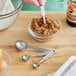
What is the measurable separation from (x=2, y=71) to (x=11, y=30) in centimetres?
26

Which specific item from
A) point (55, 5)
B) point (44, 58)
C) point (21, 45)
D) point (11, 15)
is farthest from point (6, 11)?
point (55, 5)

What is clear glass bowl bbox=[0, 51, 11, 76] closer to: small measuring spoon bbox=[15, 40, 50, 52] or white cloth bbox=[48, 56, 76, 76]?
small measuring spoon bbox=[15, 40, 50, 52]

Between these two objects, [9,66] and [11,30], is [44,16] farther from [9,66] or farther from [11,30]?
[9,66]

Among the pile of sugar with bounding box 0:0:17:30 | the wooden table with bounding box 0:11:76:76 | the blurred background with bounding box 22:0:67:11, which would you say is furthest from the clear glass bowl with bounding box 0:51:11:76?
the blurred background with bounding box 22:0:67:11

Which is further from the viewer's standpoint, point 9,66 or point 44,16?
point 44,16

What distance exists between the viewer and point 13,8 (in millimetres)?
1146

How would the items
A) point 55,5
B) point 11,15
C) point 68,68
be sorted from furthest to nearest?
point 55,5
point 11,15
point 68,68

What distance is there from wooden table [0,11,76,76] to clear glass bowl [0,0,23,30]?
0.13 feet

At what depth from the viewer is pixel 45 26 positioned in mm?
1113

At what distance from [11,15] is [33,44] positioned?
0.15 m

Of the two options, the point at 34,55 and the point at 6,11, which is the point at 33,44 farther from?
the point at 6,11

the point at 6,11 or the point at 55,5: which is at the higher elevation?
the point at 6,11

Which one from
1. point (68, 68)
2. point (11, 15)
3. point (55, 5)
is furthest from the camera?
point (55, 5)

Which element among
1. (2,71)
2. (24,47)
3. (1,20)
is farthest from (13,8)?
(2,71)
